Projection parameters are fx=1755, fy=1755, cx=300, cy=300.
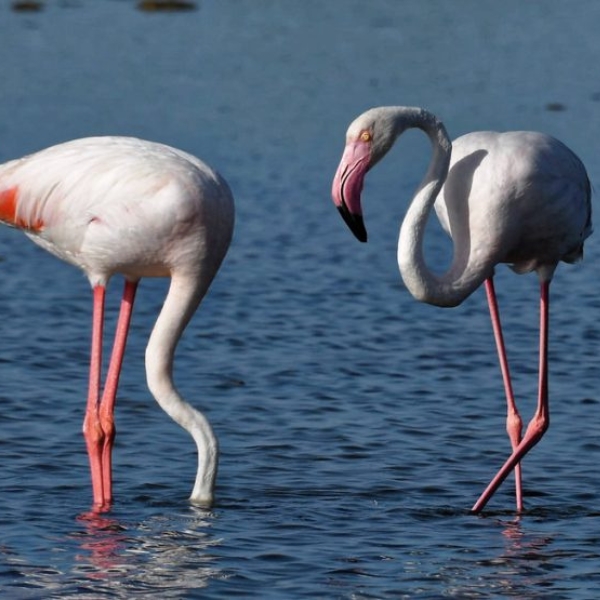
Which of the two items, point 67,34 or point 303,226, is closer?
→ point 303,226

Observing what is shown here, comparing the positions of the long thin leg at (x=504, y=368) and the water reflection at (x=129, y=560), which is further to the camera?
the long thin leg at (x=504, y=368)

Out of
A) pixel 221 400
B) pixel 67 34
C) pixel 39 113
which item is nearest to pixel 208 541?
pixel 221 400

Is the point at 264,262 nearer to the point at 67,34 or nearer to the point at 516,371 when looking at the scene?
the point at 516,371

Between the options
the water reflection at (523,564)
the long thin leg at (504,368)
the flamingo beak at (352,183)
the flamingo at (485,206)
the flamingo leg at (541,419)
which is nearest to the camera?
the water reflection at (523,564)

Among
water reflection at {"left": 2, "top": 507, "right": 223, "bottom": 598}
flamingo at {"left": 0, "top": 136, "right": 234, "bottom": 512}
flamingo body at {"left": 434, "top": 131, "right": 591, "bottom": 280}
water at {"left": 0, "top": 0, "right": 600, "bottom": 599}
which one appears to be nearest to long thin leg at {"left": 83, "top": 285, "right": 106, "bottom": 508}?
flamingo at {"left": 0, "top": 136, "right": 234, "bottom": 512}

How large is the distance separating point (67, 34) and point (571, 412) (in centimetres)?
1736

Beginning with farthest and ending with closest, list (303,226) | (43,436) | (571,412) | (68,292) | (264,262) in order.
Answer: (303,226) < (264,262) < (68,292) < (571,412) < (43,436)

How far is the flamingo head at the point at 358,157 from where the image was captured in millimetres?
7086

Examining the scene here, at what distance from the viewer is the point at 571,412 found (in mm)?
9250

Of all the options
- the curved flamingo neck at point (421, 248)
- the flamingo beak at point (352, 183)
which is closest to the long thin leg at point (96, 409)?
the flamingo beak at point (352, 183)

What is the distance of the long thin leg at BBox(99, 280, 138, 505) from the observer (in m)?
7.65

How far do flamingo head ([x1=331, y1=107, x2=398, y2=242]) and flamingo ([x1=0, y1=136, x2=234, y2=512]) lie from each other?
2.03 ft

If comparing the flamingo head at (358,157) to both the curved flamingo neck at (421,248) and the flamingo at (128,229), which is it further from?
the flamingo at (128,229)

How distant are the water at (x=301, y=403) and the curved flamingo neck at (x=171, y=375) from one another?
18 centimetres
